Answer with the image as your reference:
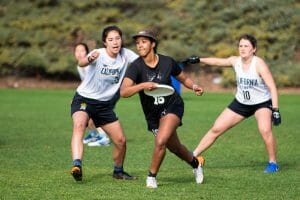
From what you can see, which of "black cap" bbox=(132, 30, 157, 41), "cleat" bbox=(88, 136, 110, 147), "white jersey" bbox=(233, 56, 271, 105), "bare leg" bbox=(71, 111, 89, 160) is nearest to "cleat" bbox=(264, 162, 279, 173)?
"white jersey" bbox=(233, 56, 271, 105)

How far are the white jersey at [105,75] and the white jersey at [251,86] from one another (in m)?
1.62

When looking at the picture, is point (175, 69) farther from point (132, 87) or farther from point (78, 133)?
point (78, 133)

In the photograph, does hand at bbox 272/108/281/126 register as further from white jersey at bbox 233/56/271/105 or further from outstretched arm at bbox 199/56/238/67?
outstretched arm at bbox 199/56/238/67

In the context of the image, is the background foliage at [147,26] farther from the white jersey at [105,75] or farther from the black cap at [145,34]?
the black cap at [145,34]

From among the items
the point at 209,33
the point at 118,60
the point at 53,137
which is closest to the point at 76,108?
the point at 118,60

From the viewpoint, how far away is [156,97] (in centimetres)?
924

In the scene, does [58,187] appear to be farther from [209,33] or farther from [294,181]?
[209,33]

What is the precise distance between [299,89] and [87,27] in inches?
394

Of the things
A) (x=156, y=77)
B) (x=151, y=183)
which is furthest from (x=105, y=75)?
(x=151, y=183)

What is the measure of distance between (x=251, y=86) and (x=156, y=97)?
2.06 meters

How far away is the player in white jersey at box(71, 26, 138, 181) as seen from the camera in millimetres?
9930

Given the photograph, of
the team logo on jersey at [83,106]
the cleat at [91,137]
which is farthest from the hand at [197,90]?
the cleat at [91,137]

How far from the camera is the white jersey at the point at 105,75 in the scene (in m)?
10.1

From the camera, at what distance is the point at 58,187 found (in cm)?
916
